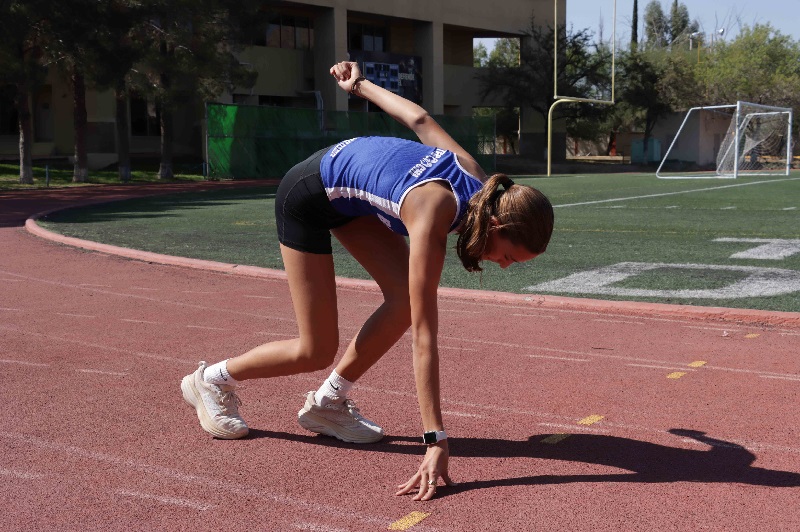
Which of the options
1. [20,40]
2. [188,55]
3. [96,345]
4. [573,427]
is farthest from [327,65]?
[573,427]

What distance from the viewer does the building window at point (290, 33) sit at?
48.2 metres

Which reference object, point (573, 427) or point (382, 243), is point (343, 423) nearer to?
point (382, 243)

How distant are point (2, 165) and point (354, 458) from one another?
1483 inches

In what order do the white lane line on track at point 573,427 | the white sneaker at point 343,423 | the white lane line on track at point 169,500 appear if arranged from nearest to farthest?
the white lane line on track at point 169,500, the white sneaker at point 343,423, the white lane line on track at point 573,427

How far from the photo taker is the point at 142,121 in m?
46.3

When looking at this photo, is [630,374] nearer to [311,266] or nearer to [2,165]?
[311,266]

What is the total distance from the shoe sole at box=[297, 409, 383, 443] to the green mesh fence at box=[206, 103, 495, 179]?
34.1 metres

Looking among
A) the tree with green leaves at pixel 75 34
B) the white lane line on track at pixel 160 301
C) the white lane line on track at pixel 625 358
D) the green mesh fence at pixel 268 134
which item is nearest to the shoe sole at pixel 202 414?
the white lane line on track at pixel 625 358

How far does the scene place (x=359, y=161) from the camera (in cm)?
395

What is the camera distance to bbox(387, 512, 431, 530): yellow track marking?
3564 millimetres

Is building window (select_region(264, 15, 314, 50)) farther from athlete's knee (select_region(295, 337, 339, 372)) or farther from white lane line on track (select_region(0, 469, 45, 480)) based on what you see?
white lane line on track (select_region(0, 469, 45, 480))

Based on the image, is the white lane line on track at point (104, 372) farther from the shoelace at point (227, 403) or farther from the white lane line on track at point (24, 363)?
the shoelace at point (227, 403)

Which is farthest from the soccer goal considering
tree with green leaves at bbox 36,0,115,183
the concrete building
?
tree with green leaves at bbox 36,0,115,183

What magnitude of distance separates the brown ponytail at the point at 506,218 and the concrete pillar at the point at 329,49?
1781 inches
